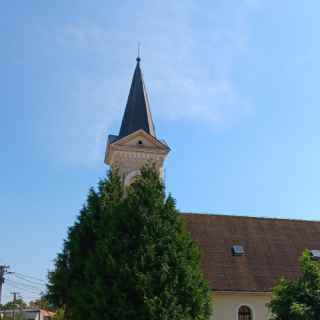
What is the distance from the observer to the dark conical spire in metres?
31.1

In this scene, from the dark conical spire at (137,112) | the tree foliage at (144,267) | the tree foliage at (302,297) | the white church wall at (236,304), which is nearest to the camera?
the tree foliage at (302,297)

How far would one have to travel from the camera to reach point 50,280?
2198 centimetres

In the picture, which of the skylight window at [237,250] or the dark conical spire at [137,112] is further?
the dark conical spire at [137,112]

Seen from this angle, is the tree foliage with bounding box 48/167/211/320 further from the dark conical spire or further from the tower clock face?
the dark conical spire

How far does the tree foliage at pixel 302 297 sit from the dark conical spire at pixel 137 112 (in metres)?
16.1

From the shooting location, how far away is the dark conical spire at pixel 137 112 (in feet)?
102

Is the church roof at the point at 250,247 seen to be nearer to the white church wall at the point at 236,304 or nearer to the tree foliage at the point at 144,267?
the white church wall at the point at 236,304

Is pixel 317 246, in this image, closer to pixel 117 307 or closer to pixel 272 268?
pixel 272 268

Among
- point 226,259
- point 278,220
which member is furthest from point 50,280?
point 278,220

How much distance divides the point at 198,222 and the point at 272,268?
5466 millimetres

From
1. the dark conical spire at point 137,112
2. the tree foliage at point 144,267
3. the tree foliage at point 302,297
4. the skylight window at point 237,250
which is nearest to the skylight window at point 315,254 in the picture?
the skylight window at point 237,250

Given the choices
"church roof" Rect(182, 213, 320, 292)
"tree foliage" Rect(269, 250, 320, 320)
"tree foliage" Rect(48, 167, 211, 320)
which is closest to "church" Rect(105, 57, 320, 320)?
"church roof" Rect(182, 213, 320, 292)

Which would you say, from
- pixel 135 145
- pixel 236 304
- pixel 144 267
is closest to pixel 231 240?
pixel 236 304

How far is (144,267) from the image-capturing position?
16.7 meters
